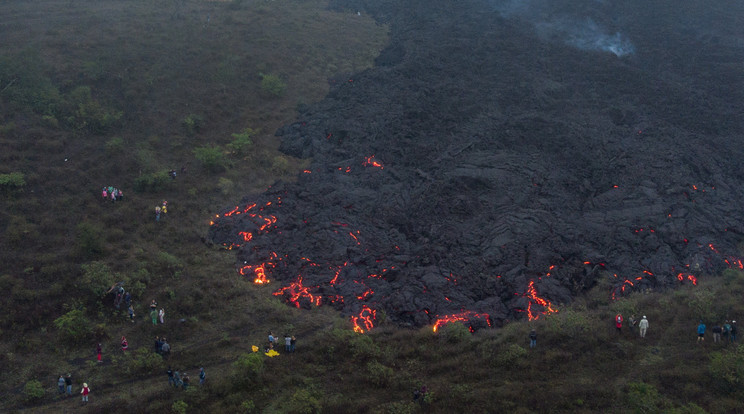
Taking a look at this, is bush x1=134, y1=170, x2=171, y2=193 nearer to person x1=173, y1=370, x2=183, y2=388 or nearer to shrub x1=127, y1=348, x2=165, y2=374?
shrub x1=127, y1=348, x2=165, y2=374

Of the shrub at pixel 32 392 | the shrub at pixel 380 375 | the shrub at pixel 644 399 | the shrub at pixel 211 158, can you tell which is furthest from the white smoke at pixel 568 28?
the shrub at pixel 32 392

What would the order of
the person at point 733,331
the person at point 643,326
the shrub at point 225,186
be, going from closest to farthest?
the person at point 733,331 → the person at point 643,326 → the shrub at point 225,186

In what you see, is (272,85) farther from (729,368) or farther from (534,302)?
(729,368)

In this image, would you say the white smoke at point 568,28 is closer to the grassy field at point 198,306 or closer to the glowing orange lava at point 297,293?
the grassy field at point 198,306

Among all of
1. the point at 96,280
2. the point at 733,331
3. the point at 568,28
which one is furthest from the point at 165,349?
the point at 568,28

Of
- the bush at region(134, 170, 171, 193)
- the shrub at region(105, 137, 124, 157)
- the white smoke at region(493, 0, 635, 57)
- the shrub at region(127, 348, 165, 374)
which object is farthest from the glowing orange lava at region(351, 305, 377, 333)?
the white smoke at region(493, 0, 635, 57)

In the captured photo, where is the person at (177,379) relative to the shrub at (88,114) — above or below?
below

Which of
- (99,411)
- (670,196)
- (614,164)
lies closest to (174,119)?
(99,411)
